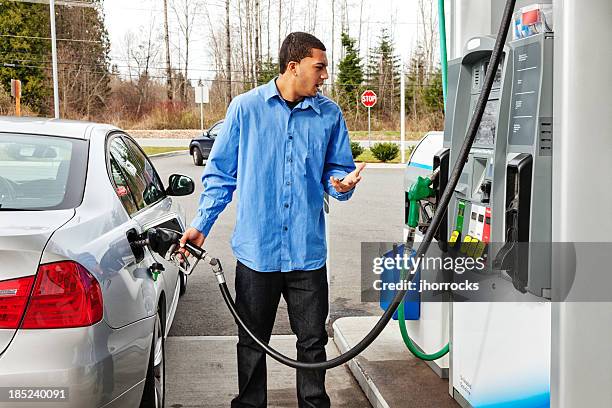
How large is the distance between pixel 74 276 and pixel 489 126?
1851 millimetres

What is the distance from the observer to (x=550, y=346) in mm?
3072

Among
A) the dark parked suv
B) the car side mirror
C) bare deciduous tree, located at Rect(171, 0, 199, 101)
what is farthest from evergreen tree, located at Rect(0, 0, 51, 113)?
the car side mirror

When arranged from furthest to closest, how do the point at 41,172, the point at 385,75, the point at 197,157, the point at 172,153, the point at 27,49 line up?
the point at 385,75, the point at 27,49, the point at 172,153, the point at 197,157, the point at 41,172

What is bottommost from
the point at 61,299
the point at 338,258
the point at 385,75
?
the point at 338,258

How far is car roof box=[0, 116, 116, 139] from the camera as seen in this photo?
3895 millimetres

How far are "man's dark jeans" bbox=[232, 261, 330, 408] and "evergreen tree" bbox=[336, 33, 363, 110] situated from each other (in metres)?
42.9

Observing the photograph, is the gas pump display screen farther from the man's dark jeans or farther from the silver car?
the silver car

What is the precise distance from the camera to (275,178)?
3.61m

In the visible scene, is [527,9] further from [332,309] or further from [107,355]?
[332,309]

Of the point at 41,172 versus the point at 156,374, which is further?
the point at 156,374

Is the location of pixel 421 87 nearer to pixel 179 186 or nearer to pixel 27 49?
pixel 27 49

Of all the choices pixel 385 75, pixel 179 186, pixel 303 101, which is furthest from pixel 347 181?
pixel 385 75

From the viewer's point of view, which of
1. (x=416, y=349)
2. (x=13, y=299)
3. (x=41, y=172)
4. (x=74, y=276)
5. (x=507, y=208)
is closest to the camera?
(x=13, y=299)

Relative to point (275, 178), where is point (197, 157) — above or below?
below
